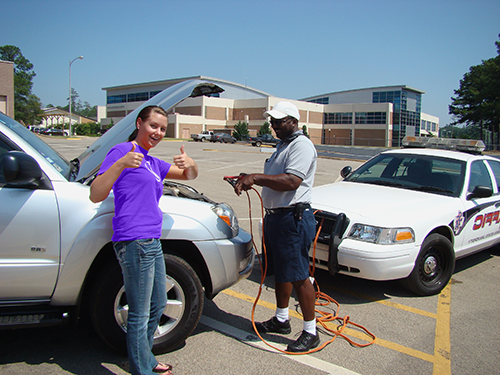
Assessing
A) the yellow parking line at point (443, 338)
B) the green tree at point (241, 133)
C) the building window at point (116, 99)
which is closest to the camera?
the yellow parking line at point (443, 338)

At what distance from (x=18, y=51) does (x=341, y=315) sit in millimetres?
123796

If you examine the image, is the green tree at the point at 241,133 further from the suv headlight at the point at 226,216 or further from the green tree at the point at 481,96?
the suv headlight at the point at 226,216

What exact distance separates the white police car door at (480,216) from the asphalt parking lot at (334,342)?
0.67m

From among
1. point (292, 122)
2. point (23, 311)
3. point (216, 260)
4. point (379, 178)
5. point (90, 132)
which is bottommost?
point (23, 311)

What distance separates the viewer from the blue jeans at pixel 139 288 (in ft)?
7.60

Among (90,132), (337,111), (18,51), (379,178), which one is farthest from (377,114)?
(18,51)

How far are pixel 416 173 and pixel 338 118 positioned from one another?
76.2 meters

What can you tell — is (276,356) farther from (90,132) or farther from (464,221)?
(90,132)

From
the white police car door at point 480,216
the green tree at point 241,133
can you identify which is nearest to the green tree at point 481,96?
the green tree at point 241,133

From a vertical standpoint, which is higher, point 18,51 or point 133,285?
point 18,51

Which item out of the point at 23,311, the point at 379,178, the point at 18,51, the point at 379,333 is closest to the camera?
the point at 23,311

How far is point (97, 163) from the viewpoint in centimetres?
305

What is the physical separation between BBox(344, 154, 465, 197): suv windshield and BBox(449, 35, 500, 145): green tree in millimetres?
51852

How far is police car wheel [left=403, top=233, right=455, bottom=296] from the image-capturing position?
14.0 ft
